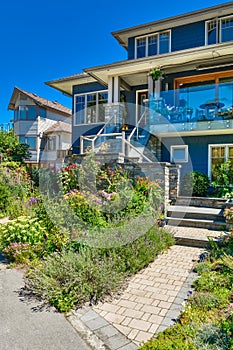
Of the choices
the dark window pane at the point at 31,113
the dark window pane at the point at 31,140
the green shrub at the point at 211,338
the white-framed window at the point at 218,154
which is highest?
the dark window pane at the point at 31,113

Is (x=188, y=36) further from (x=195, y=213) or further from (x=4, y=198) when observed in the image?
(x=4, y=198)

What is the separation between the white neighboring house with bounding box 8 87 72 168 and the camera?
2486cm

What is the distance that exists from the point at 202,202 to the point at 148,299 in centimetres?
530

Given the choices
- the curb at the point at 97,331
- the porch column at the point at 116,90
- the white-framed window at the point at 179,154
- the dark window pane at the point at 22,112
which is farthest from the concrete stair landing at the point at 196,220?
the dark window pane at the point at 22,112

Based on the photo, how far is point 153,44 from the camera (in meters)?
13.1

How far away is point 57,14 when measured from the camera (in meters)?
10.4

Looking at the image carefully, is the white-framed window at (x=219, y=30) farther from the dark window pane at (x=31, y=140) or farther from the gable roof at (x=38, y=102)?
the dark window pane at (x=31, y=140)

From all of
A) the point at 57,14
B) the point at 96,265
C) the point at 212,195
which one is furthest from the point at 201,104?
the point at 96,265

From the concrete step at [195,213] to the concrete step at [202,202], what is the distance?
298 millimetres

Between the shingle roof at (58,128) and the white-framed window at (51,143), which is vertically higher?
the shingle roof at (58,128)

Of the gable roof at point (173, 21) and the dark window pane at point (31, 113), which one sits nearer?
the gable roof at point (173, 21)

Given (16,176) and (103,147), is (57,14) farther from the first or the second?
(16,176)

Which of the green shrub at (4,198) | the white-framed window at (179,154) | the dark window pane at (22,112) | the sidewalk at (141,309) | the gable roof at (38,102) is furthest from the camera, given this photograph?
the dark window pane at (22,112)

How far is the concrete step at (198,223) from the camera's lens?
7004 millimetres
